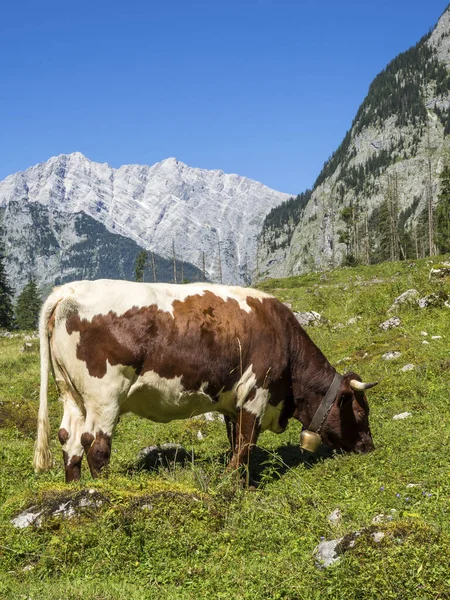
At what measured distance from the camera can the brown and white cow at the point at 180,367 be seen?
8047 mm

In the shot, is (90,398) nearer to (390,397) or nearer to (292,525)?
(292,525)

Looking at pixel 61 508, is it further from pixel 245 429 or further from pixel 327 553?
pixel 245 429

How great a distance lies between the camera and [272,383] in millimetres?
9328

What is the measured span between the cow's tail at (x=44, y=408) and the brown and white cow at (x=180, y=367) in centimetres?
1

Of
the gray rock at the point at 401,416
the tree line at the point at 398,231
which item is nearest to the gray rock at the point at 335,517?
the gray rock at the point at 401,416

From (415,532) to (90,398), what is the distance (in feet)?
15.6

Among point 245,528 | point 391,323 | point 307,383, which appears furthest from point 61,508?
point 391,323

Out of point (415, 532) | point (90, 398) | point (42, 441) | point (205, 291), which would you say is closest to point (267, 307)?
point (205, 291)

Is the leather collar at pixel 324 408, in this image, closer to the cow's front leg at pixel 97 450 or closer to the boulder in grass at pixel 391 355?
the cow's front leg at pixel 97 450

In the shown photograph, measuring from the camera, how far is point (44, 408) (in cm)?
825

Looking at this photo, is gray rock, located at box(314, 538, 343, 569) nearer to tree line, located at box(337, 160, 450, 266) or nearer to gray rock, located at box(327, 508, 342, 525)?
gray rock, located at box(327, 508, 342, 525)

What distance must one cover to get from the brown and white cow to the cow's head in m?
0.02

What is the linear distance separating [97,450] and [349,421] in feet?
13.5

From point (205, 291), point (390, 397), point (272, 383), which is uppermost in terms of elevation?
point (205, 291)
